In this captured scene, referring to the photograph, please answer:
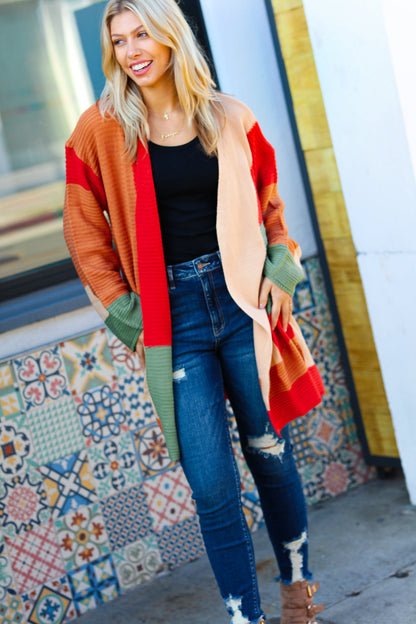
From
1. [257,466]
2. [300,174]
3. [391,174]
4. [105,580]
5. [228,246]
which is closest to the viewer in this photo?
[228,246]

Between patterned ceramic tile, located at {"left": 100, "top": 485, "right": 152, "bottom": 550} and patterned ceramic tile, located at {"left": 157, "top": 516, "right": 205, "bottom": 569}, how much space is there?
84 mm

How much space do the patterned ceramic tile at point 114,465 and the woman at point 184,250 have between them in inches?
33.7

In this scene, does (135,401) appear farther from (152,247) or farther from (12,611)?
(152,247)

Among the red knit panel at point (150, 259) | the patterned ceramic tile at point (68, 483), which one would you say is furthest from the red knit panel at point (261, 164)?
the patterned ceramic tile at point (68, 483)

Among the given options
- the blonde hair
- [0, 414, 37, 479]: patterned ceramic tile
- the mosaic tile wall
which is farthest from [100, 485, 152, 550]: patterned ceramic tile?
the blonde hair

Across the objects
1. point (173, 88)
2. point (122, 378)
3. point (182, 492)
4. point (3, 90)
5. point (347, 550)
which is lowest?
point (347, 550)

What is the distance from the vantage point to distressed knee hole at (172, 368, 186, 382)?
222 cm

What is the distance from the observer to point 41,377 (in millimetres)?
2938

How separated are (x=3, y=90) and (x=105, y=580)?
1.86 meters

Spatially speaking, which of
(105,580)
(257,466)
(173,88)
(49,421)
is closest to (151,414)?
(49,421)

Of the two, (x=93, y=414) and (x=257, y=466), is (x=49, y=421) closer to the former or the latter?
(x=93, y=414)

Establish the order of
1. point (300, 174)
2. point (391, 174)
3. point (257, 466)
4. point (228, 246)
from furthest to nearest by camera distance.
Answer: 1. point (300, 174)
2. point (391, 174)
3. point (257, 466)
4. point (228, 246)

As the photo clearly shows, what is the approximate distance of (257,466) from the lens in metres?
2.39

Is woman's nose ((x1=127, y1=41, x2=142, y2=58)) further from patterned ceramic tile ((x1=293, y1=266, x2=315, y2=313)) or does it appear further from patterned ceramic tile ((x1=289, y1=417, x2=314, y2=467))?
patterned ceramic tile ((x1=289, y1=417, x2=314, y2=467))
